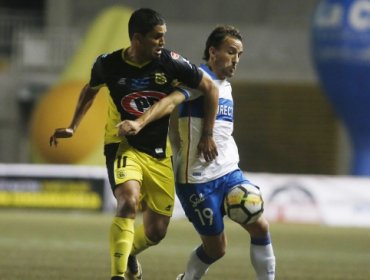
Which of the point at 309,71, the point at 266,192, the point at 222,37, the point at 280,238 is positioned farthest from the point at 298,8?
the point at 222,37

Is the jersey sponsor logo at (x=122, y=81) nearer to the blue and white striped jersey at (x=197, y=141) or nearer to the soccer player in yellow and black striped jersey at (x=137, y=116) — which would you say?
the soccer player in yellow and black striped jersey at (x=137, y=116)

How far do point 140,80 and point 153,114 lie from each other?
321mm

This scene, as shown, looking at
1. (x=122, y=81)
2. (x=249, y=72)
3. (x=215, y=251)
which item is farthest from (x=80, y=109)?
(x=249, y=72)

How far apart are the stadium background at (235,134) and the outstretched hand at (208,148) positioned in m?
2.40

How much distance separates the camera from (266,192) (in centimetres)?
2345

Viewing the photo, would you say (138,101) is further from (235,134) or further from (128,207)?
(235,134)

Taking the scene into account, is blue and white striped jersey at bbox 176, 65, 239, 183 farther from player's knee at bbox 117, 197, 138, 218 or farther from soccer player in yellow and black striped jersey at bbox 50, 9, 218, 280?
player's knee at bbox 117, 197, 138, 218

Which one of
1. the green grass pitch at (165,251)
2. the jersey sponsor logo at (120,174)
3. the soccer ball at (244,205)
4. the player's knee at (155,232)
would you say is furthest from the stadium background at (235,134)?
the jersey sponsor logo at (120,174)

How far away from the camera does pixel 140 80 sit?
30.9ft

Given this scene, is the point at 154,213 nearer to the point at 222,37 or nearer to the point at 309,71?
the point at 222,37

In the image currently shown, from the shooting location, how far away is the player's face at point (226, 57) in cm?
962

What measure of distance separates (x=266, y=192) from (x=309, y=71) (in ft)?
30.7

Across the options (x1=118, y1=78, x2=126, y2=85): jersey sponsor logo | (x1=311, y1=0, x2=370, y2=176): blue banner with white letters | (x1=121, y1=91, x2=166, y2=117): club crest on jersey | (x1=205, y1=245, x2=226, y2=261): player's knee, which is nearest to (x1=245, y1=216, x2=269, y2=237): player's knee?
(x1=205, y1=245, x2=226, y2=261): player's knee

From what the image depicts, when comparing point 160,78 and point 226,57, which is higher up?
point 226,57
